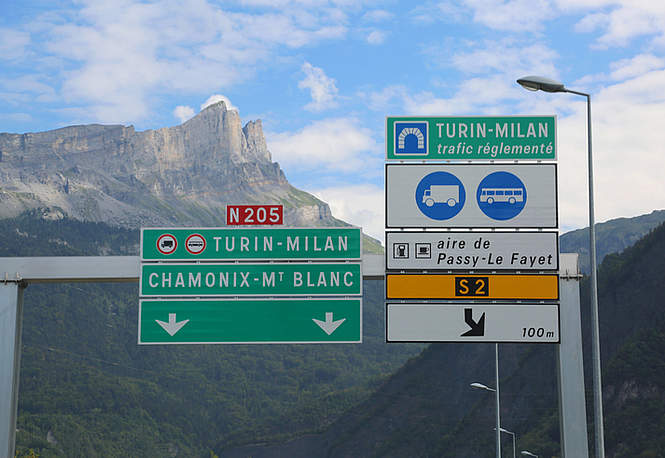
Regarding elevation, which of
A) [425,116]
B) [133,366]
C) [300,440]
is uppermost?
[425,116]

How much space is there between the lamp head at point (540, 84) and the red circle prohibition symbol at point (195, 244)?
21.8ft

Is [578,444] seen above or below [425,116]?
below

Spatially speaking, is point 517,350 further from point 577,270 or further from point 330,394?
point 577,270

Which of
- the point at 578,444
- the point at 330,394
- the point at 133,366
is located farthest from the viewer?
the point at 133,366

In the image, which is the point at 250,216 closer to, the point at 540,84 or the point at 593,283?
the point at 540,84

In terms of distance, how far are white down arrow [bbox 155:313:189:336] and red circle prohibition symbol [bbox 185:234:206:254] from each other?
1.29 meters

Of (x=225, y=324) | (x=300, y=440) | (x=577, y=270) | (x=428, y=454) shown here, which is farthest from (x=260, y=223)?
(x=300, y=440)

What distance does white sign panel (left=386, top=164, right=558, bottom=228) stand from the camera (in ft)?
51.5

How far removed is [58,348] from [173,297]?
181 m

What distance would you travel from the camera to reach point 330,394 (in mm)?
180875

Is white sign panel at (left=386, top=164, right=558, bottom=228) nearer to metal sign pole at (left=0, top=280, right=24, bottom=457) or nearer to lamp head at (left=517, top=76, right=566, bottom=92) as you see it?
lamp head at (left=517, top=76, right=566, bottom=92)

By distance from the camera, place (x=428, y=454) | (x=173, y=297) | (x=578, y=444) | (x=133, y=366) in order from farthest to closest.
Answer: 1. (x=133, y=366)
2. (x=428, y=454)
3. (x=173, y=297)
4. (x=578, y=444)

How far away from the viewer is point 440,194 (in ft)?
51.7

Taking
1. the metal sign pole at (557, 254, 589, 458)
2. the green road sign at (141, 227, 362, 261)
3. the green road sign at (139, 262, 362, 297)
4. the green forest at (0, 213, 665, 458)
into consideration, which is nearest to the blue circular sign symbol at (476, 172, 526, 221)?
the metal sign pole at (557, 254, 589, 458)
